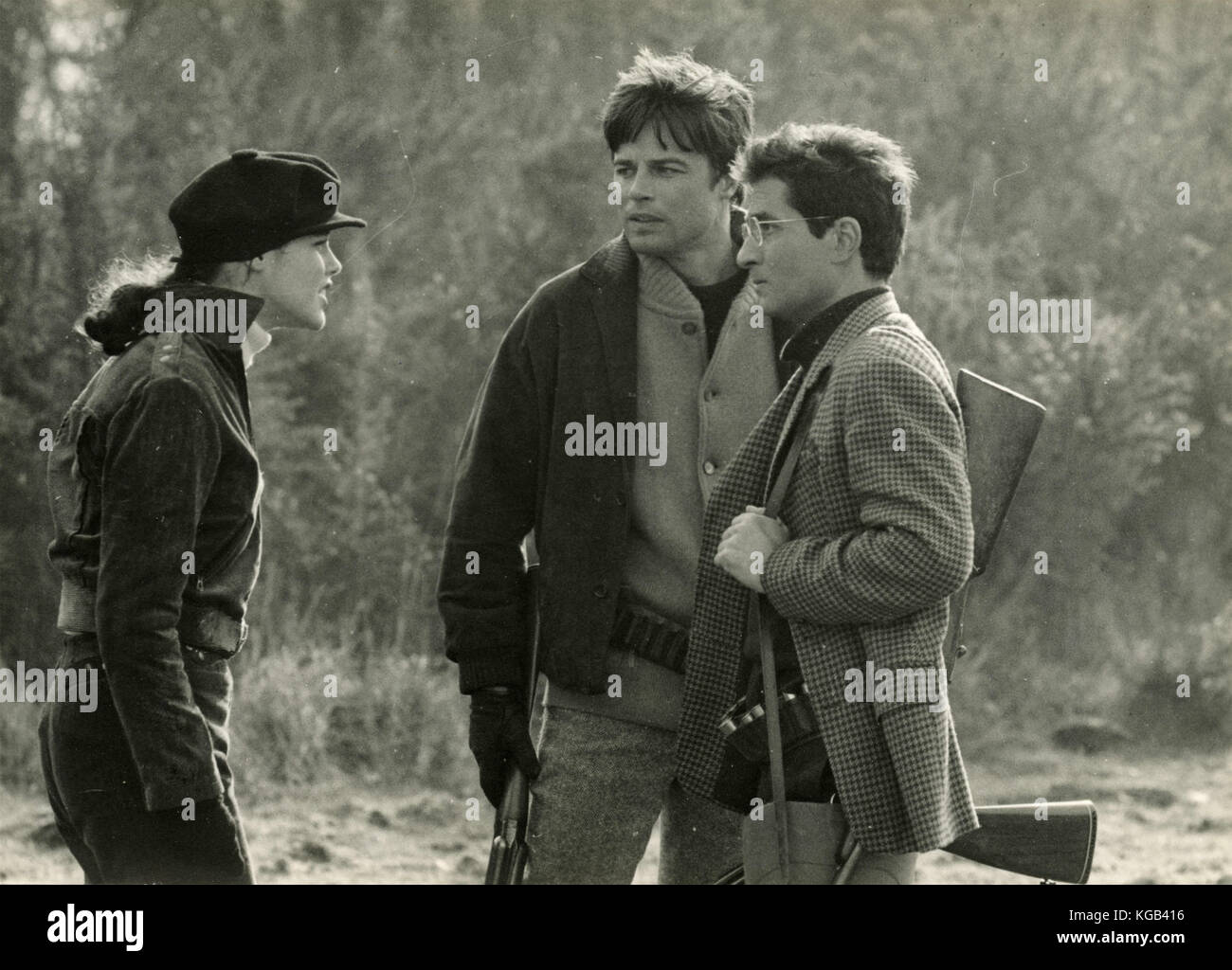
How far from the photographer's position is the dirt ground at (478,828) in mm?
4973

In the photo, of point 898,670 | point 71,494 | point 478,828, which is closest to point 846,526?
point 898,670

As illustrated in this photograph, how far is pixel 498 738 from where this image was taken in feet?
10.4

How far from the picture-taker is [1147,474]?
19.6ft

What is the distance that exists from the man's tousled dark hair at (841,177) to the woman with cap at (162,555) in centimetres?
97

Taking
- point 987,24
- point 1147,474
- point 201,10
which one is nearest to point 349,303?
point 201,10

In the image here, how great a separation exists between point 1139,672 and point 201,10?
12.8 feet

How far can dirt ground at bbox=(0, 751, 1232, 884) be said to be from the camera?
4973 millimetres

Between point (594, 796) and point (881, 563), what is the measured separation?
83cm

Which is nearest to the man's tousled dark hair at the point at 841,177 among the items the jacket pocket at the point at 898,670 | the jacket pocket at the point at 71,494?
the jacket pocket at the point at 898,670

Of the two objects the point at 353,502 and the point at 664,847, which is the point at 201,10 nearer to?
the point at 353,502

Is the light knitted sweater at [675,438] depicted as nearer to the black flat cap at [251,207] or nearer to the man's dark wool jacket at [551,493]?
the man's dark wool jacket at [551,493]

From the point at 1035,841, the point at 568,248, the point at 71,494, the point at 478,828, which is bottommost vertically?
the point at 478,828

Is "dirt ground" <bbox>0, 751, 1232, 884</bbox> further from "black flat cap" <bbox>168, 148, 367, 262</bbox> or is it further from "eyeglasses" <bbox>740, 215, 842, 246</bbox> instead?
"eyeglasses" <bbox>740, 215, 842, 246</bbox>

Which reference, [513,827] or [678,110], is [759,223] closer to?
[678,110]
